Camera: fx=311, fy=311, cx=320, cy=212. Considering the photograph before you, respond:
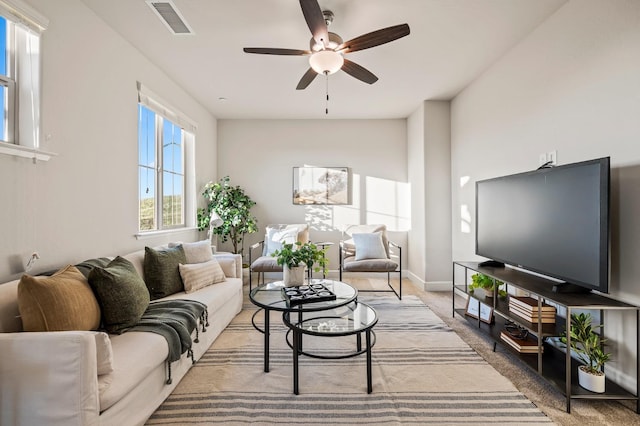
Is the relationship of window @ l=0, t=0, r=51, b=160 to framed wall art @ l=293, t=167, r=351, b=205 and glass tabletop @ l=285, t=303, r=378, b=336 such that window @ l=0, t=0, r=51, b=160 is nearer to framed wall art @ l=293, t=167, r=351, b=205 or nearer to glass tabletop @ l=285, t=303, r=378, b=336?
glass tabletop @ l=285, t=303, r=378, b=336

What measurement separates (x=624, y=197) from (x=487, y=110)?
72.7 inches

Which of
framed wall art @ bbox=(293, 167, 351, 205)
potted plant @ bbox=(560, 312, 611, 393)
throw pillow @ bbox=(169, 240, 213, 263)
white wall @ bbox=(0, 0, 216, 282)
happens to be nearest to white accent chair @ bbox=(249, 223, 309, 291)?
framed wall art @ bbox=(293, 167, 351, 205)

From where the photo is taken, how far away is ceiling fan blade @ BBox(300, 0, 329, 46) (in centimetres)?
182

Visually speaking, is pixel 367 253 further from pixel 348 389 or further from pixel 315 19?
pixel 315 19

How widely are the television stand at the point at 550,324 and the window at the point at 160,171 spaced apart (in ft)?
10.9

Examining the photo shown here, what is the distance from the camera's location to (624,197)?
1.87 metres

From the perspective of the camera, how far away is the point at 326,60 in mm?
2303

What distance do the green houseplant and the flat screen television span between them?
3191 millimetres

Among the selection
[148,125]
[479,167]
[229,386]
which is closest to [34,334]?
[229,386]

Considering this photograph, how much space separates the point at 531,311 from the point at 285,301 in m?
1.71

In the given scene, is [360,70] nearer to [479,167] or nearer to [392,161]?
[479,167]

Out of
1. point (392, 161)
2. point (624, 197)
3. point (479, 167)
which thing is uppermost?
point (392, 161)

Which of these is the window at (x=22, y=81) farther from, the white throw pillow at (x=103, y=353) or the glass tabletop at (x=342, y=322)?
the glass tabletop at (x=342, y=322)

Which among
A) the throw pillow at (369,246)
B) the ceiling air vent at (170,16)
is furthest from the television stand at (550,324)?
the ceiling air vent at (170,16)
